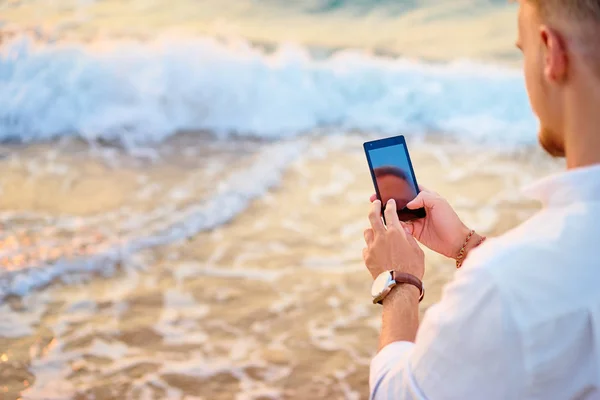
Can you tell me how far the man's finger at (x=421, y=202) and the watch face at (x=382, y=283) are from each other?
245mm

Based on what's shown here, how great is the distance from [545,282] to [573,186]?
4.5 inches

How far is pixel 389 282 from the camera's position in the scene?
1090mm

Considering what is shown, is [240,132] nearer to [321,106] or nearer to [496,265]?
[321,106]

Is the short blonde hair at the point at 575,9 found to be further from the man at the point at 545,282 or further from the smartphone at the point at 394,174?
the smartphone at the point at 394,174

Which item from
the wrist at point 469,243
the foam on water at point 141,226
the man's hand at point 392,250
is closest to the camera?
the man's hand at point 392,250

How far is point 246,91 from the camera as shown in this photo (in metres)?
5.60

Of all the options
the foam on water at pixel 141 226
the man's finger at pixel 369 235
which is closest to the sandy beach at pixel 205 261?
the foam on water at pixel 141 226

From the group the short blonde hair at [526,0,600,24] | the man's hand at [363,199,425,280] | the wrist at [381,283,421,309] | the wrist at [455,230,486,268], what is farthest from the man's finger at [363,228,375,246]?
the short blonde hair at [526,0,600,24]

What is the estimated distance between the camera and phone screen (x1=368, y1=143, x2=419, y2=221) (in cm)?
133

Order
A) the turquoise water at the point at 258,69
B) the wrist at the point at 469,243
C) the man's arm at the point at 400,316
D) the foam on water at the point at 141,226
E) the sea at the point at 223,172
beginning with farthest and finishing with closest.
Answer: the turquoise water at the point at 258,69 → the foam on water at the point at 141,226 → the sea at the point at 223,172 → the wrist at the point at 469,243 → the man's arm at the point at 400,316

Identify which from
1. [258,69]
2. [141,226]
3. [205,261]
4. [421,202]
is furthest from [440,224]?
[258,69]

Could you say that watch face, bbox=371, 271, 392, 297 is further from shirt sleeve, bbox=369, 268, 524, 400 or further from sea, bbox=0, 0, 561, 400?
sea, bbox=0, 0, 561, 400

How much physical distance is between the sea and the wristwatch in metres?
1.09

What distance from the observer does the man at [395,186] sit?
1.33 metres
